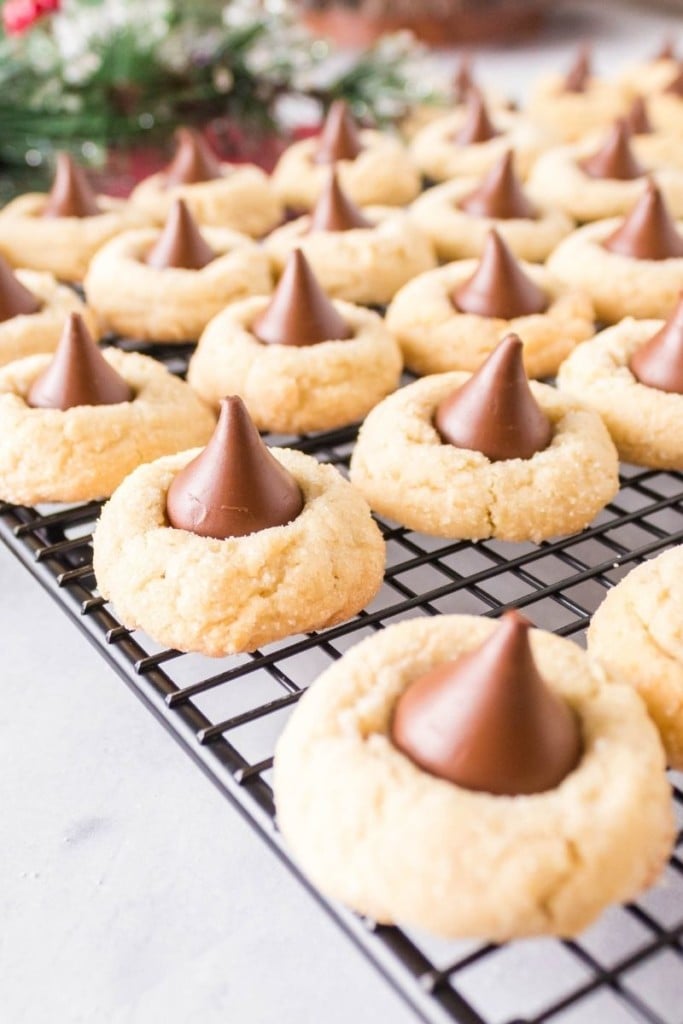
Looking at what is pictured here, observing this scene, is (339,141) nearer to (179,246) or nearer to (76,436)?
(179,246)

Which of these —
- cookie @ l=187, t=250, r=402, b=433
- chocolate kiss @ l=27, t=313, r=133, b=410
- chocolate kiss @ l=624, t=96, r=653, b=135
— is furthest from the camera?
chocolate kiss @ l=624, t=96, r=653, b=135

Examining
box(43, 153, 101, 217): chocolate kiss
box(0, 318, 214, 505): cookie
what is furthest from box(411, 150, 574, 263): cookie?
box(0, 318, 214, 505): cookie

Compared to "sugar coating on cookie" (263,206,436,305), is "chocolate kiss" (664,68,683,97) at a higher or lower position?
higher

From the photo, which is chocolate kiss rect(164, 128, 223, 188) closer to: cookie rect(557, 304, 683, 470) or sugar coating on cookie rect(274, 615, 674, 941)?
cookie rect(557, 304, 683, 470)

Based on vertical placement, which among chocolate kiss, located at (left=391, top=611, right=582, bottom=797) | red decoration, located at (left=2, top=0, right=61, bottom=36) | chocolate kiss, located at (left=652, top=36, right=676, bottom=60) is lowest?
chocolate kiss, located at (left=391, top=611, right=582, bottom=797)

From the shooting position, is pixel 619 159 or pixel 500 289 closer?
pixel 500 289

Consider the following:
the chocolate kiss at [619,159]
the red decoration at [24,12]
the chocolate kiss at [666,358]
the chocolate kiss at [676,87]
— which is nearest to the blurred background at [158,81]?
the red decoration at [24,12]

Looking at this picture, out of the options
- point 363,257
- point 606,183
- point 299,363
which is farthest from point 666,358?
point 606,183
